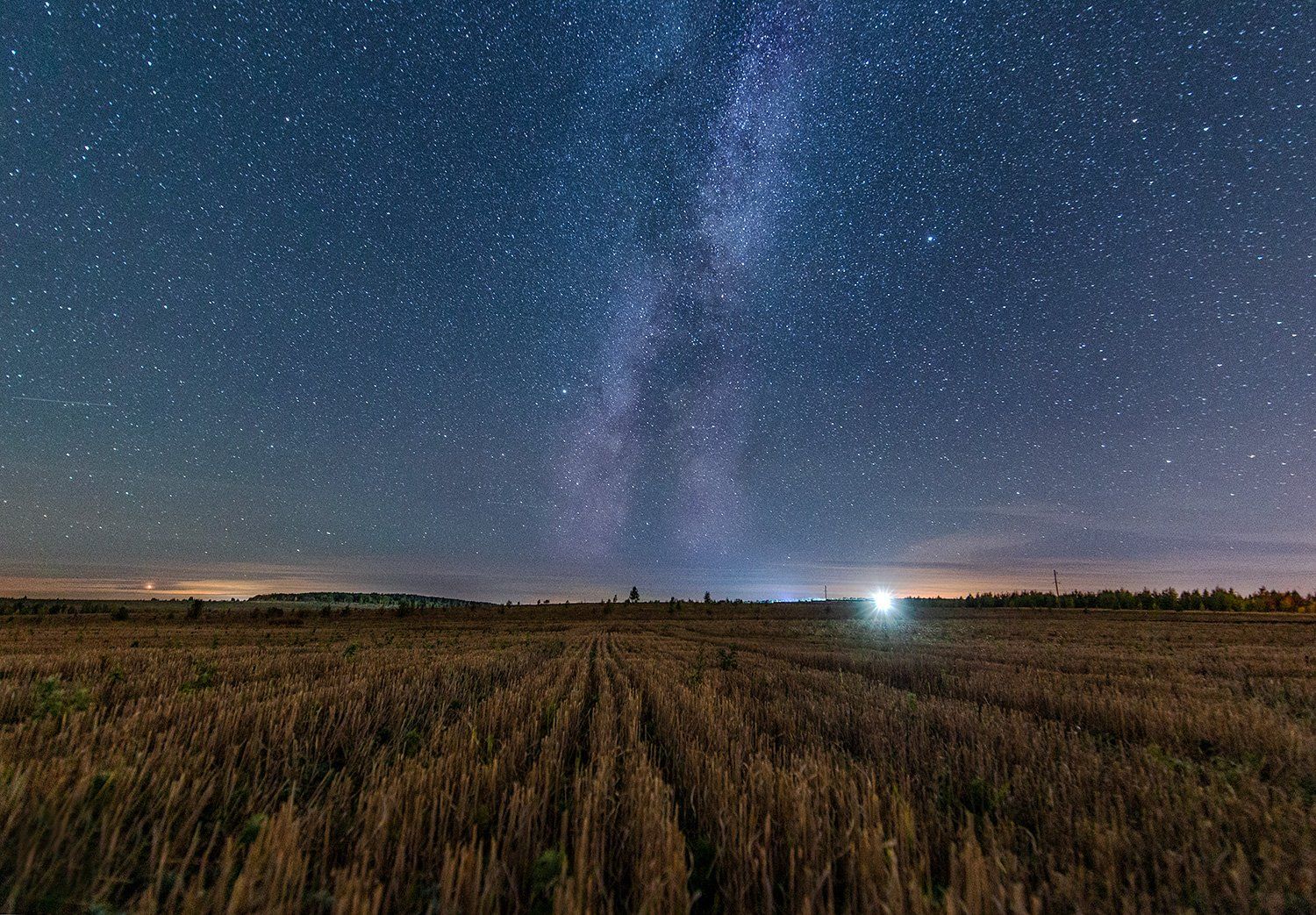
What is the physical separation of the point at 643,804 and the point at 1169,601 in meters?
172

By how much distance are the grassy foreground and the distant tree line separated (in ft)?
431

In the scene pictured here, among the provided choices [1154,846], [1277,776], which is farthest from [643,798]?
[1277,776]

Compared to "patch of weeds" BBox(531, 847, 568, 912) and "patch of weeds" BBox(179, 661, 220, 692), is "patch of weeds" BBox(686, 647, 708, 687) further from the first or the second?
"patch of weeds" BBox(179, 661, 220, 692)

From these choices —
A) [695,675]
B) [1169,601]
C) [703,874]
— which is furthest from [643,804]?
[1169,601]

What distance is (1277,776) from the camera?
15.6ft

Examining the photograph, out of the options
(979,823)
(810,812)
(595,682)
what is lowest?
(595,682)

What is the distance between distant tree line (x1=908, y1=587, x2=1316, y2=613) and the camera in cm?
11694

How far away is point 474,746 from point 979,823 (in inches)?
159

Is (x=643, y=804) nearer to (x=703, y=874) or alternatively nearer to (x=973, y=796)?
(x=703, y=874)

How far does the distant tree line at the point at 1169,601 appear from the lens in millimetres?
116938

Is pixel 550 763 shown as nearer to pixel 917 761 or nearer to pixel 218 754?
pixel 218 754

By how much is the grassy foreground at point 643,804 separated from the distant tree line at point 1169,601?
131 metres

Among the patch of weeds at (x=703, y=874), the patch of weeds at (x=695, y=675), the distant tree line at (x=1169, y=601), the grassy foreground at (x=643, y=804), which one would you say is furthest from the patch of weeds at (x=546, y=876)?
the distant tree line at (x=1169, y=601)

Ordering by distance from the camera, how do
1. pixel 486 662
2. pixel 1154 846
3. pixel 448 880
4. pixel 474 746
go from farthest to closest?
pixel 486 662 < pixel 474 746 < pixel 1154 846 < pixel 448 880
